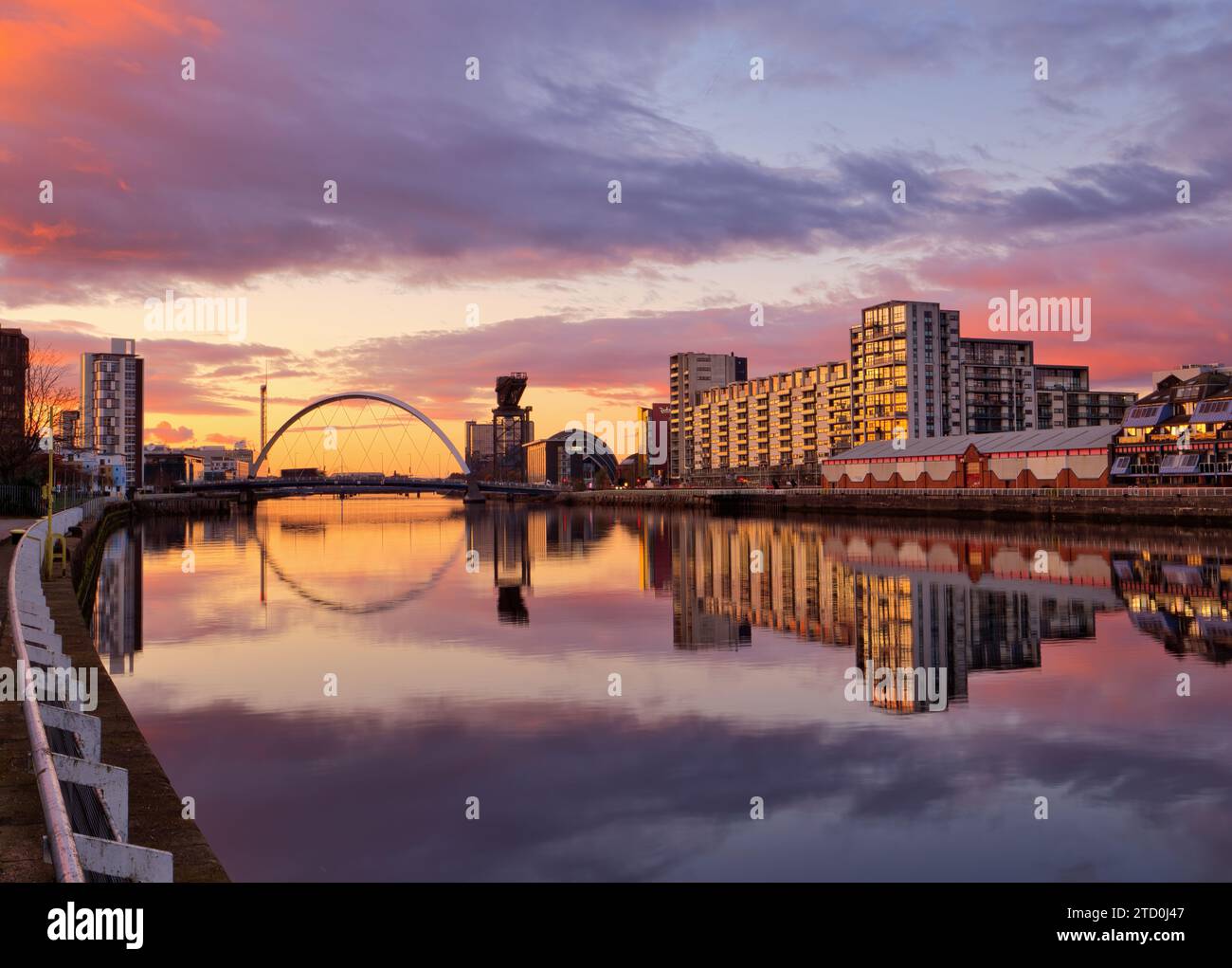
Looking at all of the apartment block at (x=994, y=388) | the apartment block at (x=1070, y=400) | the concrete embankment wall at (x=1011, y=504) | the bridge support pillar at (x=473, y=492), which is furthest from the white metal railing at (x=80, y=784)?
the apartment block at (x=1070, y=400)

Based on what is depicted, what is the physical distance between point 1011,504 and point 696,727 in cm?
7764

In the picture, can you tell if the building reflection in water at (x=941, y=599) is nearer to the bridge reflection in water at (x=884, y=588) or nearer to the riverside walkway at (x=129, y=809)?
the bridge reflection in water at (x=884, y=588)


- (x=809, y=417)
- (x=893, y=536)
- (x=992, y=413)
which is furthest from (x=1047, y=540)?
(x=809, y=417)

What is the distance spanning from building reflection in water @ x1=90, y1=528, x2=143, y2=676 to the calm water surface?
17cm

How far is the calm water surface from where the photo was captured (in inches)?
440

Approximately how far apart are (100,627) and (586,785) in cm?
2229

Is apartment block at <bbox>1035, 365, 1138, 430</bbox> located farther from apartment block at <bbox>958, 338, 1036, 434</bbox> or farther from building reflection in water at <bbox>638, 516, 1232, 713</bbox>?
building reflection in water at <bbox>638, 516, 1232, 713</bbox>

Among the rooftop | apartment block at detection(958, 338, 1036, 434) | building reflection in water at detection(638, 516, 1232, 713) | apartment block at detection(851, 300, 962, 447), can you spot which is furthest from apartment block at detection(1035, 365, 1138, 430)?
building reflection in water at detection(638, 516, 1232, 713)

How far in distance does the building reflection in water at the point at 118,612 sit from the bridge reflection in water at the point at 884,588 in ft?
0.31

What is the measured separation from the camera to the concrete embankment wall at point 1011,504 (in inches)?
2790

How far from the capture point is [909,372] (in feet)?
540

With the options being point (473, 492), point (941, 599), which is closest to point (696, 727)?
point (941, 599)
